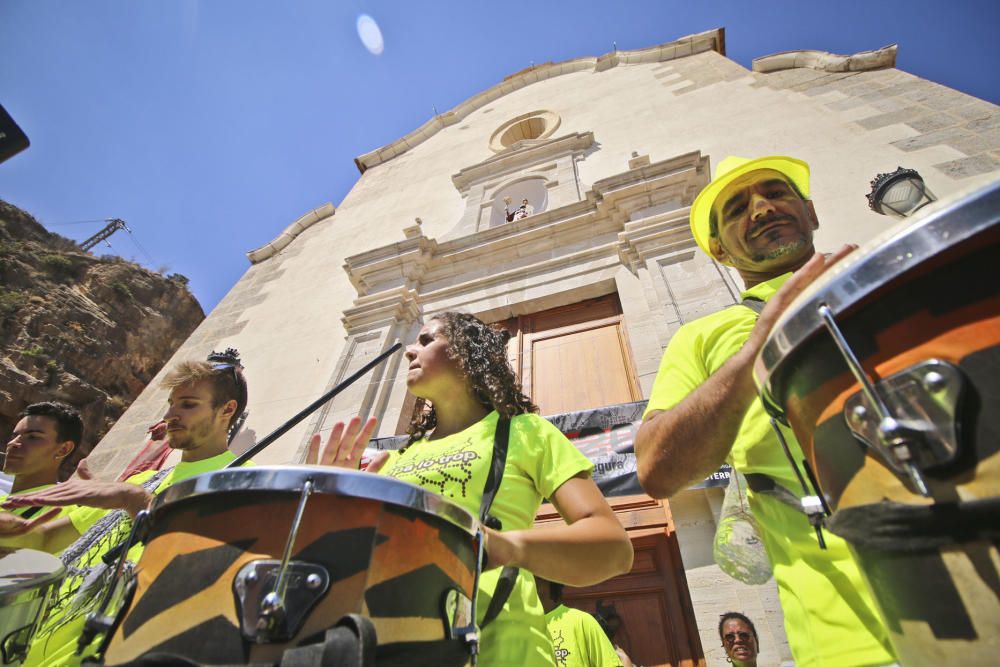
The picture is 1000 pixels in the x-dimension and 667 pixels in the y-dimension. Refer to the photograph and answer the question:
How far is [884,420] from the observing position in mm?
436

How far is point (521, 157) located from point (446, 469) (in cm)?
722

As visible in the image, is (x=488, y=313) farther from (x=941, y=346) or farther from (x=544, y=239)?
(x=941, y=346)

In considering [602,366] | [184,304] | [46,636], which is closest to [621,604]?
[602,366]

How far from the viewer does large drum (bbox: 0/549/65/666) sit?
1045 mm

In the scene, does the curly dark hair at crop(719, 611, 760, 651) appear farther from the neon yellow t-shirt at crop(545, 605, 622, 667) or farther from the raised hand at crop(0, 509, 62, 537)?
the raised hand at crop(0, 509, 62, 537)

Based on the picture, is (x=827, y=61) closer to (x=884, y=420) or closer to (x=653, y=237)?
(x=653, y=237)

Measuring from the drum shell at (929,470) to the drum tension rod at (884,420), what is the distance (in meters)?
0.01

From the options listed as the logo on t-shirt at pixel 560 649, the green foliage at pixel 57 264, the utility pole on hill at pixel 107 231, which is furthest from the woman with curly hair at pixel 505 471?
the utility pole on hill at pixel 107 231

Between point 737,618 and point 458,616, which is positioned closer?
point 458,616

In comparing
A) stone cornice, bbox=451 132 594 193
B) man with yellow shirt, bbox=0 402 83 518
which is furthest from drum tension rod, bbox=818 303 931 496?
stone cornice, bbox=451 132 594 193

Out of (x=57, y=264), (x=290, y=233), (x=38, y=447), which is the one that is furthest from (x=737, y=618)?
(x=57, y=264)

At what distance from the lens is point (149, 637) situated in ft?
1.84

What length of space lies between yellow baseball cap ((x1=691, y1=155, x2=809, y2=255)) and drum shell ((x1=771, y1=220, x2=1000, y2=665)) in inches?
53.2

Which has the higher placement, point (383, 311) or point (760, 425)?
point (383, 311)
